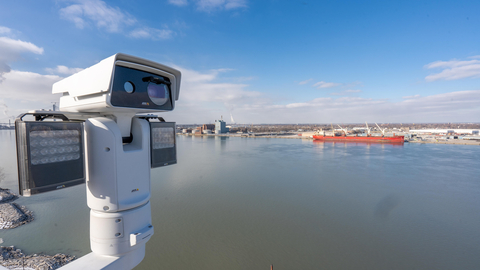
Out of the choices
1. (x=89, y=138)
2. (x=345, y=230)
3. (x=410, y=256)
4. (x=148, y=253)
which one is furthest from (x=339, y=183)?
(x=89, y=138)

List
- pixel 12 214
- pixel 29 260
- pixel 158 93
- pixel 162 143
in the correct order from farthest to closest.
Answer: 1. pixel 12 214
2. pixel 29 260
3. pixel 162 143
4. pixel 158 93

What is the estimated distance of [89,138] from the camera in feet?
2.02

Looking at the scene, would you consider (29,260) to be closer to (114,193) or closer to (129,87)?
(114,193)

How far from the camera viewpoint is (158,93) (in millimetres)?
686

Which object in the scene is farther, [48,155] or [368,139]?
[368,139]

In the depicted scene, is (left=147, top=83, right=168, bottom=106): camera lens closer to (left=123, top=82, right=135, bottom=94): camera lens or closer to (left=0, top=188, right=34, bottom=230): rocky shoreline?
(left=123, top=82, right=135, bottom=94): camera lens

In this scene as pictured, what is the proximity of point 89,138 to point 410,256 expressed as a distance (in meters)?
4.44

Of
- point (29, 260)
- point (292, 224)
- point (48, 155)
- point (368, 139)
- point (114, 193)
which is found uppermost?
point (48, 155)

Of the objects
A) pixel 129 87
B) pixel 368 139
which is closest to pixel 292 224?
pixel 129 87

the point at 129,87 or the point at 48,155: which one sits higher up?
the point at 129,87

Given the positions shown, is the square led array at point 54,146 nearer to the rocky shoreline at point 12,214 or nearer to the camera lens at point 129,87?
the camera lens at point 129,87

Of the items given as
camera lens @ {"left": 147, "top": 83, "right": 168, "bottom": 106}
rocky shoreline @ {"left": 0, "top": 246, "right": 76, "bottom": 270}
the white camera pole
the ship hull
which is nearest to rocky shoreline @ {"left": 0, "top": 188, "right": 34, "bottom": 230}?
rocky shoreline @ {"left": 0, "top": 246, "right": 76, "bottom": 270}

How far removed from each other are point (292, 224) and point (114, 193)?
13.2 feet

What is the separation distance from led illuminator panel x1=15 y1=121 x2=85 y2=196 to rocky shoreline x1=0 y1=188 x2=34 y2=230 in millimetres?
4933
